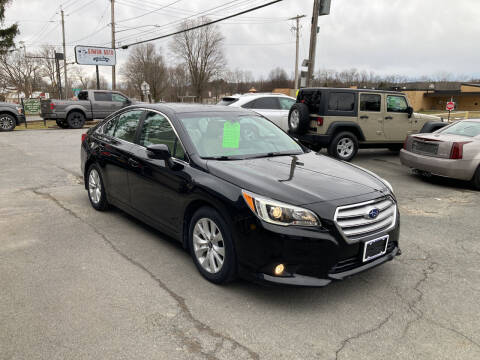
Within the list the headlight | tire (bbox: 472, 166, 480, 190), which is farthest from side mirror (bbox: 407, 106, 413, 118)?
the headlight

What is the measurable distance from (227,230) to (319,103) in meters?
7.27

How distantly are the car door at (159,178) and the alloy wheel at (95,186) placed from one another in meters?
1.13

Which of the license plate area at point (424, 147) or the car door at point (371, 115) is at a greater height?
the car door at point (371, 115)

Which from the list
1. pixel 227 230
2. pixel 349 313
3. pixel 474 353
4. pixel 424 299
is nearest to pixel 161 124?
pixel 227 230

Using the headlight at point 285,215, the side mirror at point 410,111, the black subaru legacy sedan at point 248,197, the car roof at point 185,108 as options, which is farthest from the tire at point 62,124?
the headlight at point 285,215

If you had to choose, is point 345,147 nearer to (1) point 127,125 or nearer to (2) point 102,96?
(1) point 127,125

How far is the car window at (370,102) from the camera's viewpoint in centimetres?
1010

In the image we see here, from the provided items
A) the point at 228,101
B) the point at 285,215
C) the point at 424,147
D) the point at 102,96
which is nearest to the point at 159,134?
the point at 285,215

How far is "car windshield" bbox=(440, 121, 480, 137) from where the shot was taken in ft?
25.5

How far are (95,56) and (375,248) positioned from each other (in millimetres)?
32056

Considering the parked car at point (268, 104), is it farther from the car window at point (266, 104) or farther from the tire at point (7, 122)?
the tire at point (7, 122)

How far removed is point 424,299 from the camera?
132 inches

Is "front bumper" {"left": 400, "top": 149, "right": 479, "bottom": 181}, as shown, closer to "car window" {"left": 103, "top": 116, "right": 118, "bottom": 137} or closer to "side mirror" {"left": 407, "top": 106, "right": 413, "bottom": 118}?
"side mirror" {"left": 407, "top": 106, "right": 413, "bottom": 118}

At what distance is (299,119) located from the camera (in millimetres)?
9781
